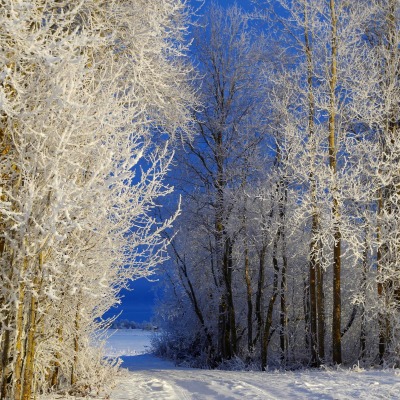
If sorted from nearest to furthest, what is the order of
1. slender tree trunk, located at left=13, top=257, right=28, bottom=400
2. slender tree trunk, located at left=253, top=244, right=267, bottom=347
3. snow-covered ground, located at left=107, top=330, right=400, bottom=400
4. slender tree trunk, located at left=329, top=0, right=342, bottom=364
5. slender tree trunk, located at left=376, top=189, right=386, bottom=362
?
slender tree trunk, located at left=13, top=257, right=28, bottom=400 < snow-covered ground, located at left=107, top=330, right=400, bottom=400 < slender tree trunk, located at left=329, top=0, right=342, bottom=364 < slender tree trunk, located at left=376, top=189, right=386, bottom=362 < slender tree trunk, located at left=253, top=244, right=267, bottom=347

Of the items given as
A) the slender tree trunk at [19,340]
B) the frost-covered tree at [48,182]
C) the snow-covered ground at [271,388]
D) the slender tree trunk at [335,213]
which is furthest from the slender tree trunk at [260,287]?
the slender tree trunk at [19,340]

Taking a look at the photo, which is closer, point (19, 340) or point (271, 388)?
point (19, 340)

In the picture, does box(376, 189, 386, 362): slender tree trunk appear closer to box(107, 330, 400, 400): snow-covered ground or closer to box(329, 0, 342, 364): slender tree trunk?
box(329, 0, 342, 364): slender tree trunk

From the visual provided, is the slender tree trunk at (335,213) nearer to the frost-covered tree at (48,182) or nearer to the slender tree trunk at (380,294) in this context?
the slender tree trunk at (380,294)

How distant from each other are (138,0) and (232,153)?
866 centimetres

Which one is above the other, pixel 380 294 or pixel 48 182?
pixel 48 182

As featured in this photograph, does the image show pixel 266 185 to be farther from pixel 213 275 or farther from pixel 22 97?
pixel 22 97

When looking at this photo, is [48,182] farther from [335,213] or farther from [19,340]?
[335,213]

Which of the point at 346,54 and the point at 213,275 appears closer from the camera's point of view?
the point at 346,54

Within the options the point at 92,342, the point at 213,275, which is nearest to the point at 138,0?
the point at 92,342

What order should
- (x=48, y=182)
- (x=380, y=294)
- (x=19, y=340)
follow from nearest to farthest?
(x=48, y=182), (x=19, y=340), (x=380, y=294)

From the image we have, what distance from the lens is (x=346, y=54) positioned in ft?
43.1

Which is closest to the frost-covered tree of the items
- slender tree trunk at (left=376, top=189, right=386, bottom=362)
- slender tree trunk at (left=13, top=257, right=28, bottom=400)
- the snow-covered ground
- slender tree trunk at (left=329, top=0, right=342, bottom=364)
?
slender tree trunk at (left=13, top=257, right=28, bottom=400)

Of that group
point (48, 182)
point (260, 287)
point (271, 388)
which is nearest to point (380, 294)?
point (260, 287)
